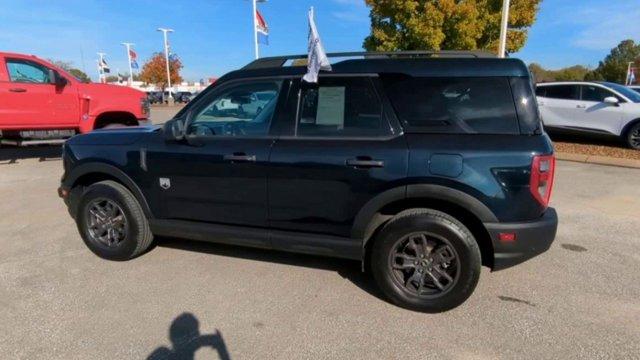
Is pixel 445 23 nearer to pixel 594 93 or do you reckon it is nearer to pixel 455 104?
pixel 594 93

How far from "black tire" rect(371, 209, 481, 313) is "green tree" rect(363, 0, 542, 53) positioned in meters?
14.3

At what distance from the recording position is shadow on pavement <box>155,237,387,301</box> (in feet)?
12.1

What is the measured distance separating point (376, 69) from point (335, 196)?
1.03 m

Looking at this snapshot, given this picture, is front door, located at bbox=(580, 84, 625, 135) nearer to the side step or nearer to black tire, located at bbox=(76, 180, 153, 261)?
black tire, located at bbox=(76, 180, 153, 261)

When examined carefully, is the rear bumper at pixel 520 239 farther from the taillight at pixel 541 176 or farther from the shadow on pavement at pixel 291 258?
the shadow on pavement at pixel 291 258

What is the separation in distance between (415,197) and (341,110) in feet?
2.93

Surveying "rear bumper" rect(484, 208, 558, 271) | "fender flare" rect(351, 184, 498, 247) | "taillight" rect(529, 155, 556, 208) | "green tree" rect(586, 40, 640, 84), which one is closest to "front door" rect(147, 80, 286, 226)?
"fender flare" rect(351, 184, 498, 247)

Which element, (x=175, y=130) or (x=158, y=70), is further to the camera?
(x=158, y=70)

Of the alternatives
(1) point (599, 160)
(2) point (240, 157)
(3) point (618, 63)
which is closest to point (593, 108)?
(1) point (599, 160)

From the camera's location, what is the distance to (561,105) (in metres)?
10.5

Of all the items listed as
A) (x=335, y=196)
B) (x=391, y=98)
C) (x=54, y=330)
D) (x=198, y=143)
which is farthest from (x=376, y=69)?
(x=54, y=330)

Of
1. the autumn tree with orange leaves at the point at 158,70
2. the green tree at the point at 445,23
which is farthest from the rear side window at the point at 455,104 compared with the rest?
the autumn tree with orange leaves at the point at 158,70

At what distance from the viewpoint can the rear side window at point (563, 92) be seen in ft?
34.3

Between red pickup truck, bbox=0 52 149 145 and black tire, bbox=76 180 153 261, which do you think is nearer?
black tire, bbox=76 180 153 261
